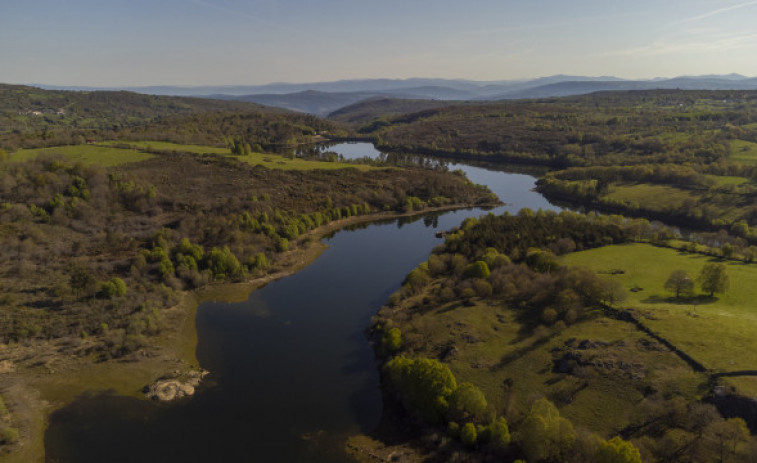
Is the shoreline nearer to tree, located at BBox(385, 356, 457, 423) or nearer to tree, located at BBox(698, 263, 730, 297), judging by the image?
tree, located at BBox(385, 356, 457, 423)

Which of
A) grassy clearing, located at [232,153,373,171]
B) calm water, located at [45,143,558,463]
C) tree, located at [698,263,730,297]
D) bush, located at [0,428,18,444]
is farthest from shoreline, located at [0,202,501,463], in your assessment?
grassy clearing, located at [232,153,373,171]

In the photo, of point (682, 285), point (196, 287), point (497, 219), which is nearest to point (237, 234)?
point (196, 287)

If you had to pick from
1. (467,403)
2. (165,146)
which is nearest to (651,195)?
(467,403)

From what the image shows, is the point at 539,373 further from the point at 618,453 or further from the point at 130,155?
the point at 130,155

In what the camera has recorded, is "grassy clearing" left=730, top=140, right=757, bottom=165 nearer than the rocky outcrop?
No

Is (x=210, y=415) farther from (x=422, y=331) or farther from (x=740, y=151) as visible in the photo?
(x=740, y=151)
